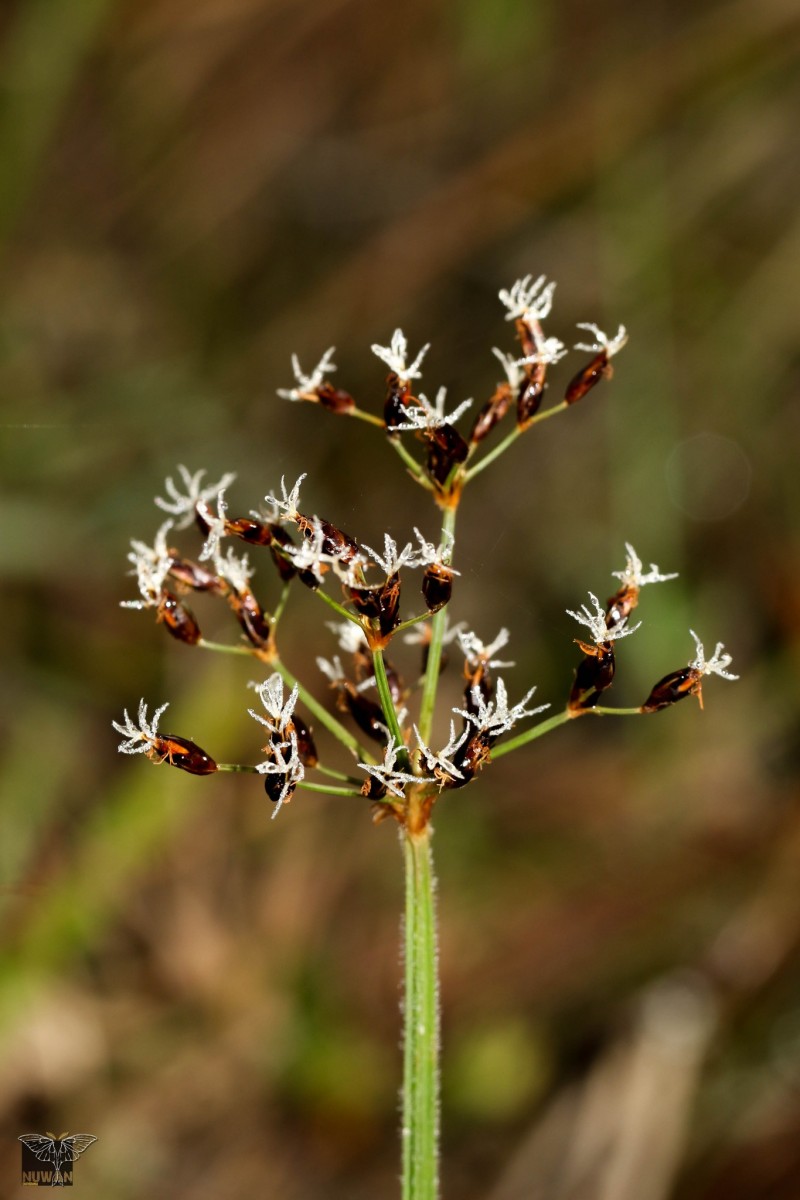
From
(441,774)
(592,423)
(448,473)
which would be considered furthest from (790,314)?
(441,774)

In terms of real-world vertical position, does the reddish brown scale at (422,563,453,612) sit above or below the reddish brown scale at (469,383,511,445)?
below

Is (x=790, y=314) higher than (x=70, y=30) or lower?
lower

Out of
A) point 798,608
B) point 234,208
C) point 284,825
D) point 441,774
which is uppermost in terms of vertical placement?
point 234,208

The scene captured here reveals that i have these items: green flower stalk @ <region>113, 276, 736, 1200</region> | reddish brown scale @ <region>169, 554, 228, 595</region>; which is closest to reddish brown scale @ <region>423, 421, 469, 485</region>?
green flower stalk @ <region>113, 276, 736, 1200</region>

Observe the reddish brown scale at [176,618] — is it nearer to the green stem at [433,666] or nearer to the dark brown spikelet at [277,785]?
the dark brown spikelet at [277,785]

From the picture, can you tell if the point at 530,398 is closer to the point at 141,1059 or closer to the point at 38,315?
the point at 141,1059

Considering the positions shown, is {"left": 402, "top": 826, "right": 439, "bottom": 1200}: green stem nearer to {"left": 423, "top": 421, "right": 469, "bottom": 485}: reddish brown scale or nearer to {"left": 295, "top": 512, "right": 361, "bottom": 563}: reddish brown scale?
{"left": 295, "top": 512, "right": 361, "bottom": 563}: reddish brown scale

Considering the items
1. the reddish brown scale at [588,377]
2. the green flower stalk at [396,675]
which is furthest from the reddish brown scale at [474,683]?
the reddish brown scale at [588,377]
